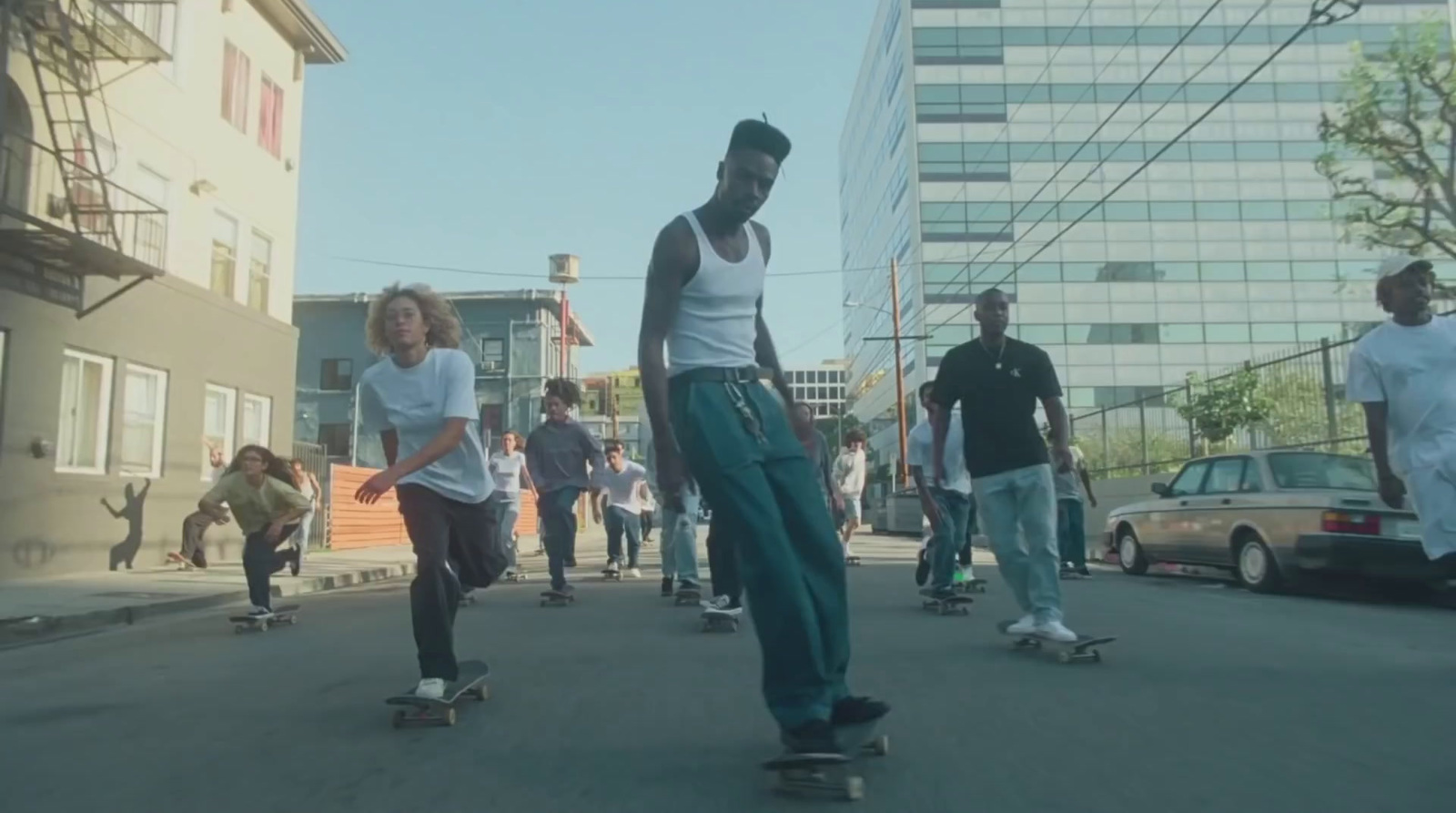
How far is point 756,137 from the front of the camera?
361 centimetres

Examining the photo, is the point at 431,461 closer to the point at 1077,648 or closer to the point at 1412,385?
the point at 1077,648

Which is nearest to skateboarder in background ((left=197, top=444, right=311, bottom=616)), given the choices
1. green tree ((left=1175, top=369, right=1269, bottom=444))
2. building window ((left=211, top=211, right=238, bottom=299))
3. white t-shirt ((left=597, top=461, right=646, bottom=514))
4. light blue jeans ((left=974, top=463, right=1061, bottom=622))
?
white t-shirt ((left=597, top=461, right=646, bottom=514))

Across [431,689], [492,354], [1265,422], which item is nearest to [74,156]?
[431,689]

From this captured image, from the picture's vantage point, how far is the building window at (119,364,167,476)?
1561 centimetres

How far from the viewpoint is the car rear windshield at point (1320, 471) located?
1000 centimetres

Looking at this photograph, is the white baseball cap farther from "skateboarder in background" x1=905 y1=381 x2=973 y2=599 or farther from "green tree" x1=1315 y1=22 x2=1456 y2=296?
"green tree" x1=1315 y1=22 x2=1456 y2=296

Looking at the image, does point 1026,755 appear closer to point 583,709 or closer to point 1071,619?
point 583,709

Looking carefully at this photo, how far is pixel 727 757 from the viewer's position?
11.8 feet

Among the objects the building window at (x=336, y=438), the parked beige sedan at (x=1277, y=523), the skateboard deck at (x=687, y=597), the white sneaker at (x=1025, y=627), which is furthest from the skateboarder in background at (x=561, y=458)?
the building window at (x=336, y=438)

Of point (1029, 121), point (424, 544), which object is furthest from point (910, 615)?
point (1029, 121)

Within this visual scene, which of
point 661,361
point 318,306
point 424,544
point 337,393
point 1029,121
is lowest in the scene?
point 424,544

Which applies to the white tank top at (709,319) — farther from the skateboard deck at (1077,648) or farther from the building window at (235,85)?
the building window at (235,85)

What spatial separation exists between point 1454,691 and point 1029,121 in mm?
58573

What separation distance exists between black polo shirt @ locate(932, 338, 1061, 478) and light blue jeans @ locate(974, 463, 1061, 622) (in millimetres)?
80
